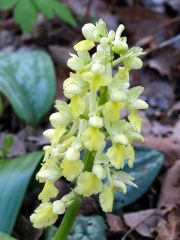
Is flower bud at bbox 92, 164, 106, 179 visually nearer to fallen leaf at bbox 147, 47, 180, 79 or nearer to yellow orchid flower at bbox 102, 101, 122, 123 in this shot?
yellow orchid flower at bbox 102, 101, 122, 123

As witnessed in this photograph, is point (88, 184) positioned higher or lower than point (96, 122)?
lower

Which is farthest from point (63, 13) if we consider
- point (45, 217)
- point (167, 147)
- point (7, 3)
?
point (45, 217)

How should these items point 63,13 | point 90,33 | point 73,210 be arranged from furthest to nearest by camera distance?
1. point 63,13
2. point 73,210
3. point 90,33

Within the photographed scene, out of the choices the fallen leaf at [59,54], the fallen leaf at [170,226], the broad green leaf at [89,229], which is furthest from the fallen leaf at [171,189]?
the fallen leaf at [59,54]

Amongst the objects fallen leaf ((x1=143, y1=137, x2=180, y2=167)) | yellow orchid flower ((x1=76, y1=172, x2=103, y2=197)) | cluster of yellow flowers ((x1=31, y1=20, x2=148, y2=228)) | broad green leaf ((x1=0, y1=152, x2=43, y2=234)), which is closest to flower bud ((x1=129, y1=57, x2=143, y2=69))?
cluster of yellow flowers ((x1=31, y1=20, x2=148, y2=228))

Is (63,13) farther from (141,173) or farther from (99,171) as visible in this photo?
(99,171)

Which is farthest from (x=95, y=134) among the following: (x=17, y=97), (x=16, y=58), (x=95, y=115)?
(x=16, y=58)

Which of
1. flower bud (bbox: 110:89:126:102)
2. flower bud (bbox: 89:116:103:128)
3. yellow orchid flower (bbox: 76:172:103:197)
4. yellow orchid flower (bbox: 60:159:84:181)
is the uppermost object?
flower bud (bbox: 110:89:126:102)

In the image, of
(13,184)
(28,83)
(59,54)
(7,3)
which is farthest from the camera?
(59,54)
